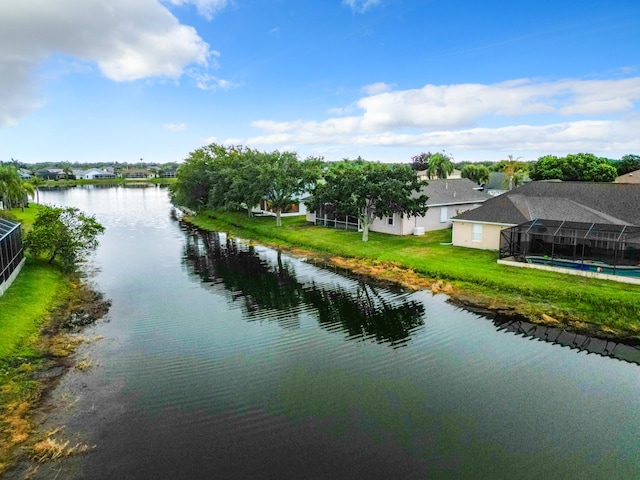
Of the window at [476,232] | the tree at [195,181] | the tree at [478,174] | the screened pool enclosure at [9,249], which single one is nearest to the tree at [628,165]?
the tree at [478,174]

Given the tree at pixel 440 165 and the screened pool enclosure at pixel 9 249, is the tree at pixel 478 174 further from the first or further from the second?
the screened pool enclosure at pixel 9 249

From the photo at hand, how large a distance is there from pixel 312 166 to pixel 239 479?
4180 centimetres

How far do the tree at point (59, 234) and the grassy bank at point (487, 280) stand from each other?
17135mm

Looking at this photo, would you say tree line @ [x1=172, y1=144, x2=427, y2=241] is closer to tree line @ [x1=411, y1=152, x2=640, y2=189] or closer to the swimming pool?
the swimming pool

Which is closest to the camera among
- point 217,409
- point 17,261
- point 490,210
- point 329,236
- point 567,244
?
point 217,409

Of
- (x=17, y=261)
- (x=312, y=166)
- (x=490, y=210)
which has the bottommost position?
(x=17, y=261)

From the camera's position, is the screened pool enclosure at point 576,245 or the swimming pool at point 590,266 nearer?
the swimming pool at point 590,266

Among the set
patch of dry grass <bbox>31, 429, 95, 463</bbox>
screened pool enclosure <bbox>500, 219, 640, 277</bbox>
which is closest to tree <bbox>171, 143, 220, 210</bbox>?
screened pool enclosure <bbox>500, 219, 640, 277</bbox>

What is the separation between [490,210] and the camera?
109ft

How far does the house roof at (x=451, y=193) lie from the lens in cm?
4231

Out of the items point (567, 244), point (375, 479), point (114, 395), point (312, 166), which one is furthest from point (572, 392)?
point (312, 166)

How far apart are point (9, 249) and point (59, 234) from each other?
4483 millimetres

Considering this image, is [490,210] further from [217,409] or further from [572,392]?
[217,409]

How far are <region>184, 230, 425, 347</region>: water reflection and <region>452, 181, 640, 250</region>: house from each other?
11.0 m
